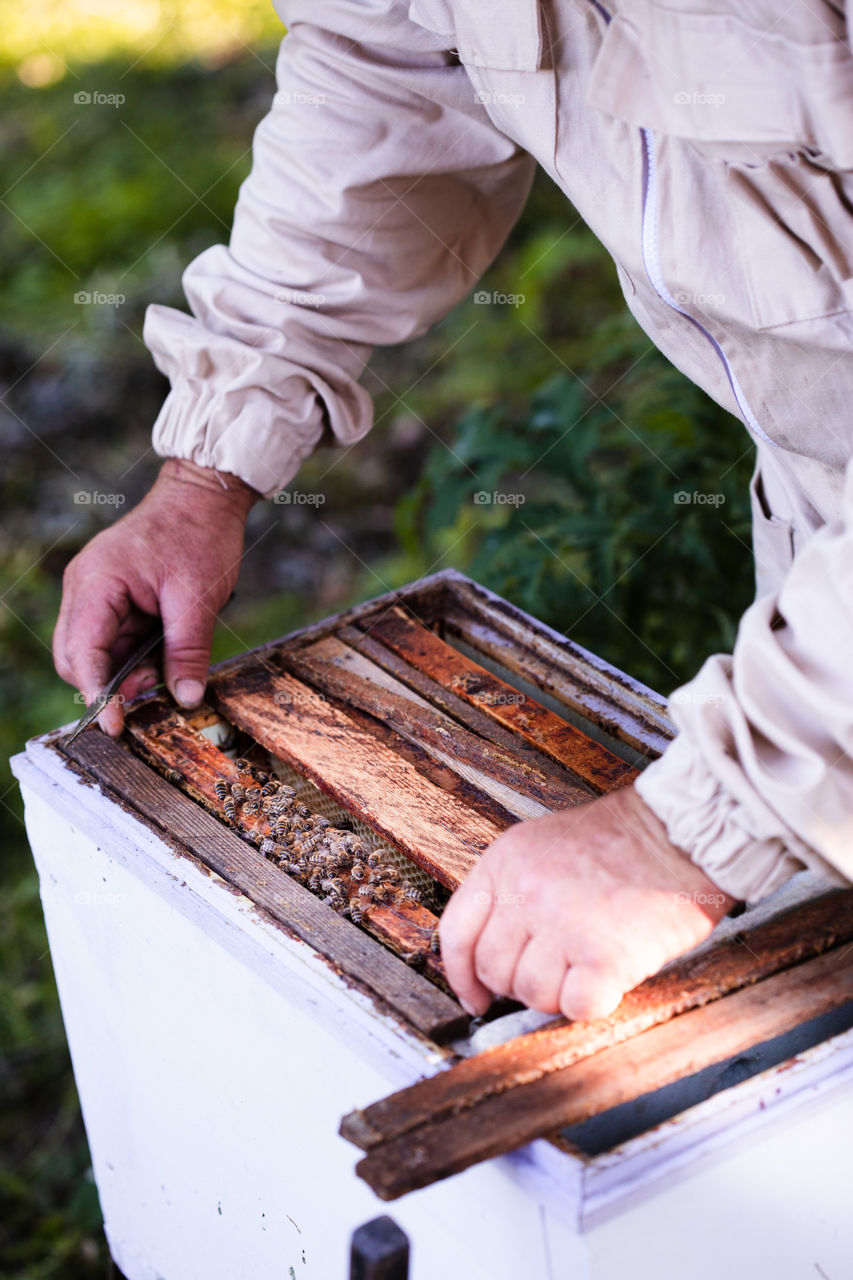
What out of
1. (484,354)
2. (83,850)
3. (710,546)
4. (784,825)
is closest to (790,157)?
(784,825)

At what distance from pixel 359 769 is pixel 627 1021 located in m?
0.54

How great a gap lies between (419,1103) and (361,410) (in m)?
1.27

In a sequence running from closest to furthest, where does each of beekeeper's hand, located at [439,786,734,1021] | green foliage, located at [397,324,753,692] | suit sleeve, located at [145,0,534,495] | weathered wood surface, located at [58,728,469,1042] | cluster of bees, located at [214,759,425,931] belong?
beekeeper's hand, located at [439,786,734,1021]
weathered wood surface, located at [58,728,469,1042]
cluster of bees, located at [214,759,425,931]
suit sleeve, located at [145,0,534,495]
green foliage, located at [397,324,753,692]

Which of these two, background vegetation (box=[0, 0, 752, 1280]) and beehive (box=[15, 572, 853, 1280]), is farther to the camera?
background vegetation (box=[0, 0, 752, 1280])

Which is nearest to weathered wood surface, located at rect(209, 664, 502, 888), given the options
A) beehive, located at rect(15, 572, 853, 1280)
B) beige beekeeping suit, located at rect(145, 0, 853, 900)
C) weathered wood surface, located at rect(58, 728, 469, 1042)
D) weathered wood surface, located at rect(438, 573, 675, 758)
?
beehive, located at rect(15, 572, 853, 1280)

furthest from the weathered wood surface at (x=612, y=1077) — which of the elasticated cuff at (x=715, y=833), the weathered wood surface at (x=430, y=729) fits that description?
the weathered wood surface at (x=430, y=729)

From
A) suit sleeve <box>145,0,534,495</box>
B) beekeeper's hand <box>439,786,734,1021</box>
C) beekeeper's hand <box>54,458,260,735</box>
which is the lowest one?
beekeeper's hand <box>54,458,260,735</box>

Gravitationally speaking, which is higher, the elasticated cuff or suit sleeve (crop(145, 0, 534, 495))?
suit sleeve (crop(145, 0, 534, 495))

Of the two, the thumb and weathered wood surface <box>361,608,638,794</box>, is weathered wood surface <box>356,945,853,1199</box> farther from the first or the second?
the thumb

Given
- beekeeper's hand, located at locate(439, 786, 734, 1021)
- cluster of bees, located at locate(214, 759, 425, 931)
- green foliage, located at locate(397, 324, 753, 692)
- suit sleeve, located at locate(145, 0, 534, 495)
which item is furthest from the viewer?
green foliage, located at locate(397, 324, 753, 692)

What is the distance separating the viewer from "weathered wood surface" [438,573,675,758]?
1.65 metres

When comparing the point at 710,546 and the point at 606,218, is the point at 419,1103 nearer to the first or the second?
the point at 606,218

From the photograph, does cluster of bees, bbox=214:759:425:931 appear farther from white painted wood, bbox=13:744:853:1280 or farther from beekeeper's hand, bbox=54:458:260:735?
beekeeper's hand, bbox=54:458:260:735

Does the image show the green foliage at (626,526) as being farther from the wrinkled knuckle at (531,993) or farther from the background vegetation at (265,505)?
the wrinkled knuckle at (531,993)
